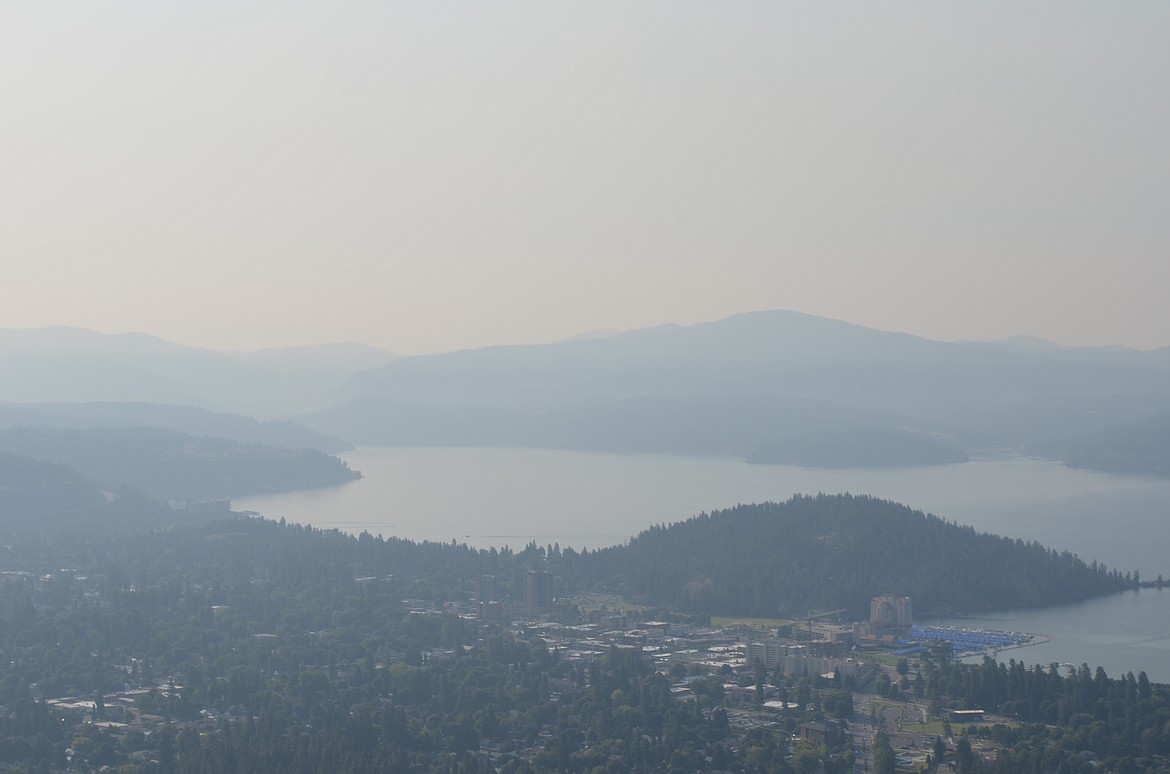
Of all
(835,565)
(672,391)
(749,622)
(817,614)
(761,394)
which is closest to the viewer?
(749,622)

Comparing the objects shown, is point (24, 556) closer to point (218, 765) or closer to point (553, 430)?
point (218, 765)

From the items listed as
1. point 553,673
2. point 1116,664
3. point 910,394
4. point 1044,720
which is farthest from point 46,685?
point 910,394

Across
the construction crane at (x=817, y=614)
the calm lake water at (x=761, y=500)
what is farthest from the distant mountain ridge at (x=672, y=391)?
the construction crane at (x=817, y=614)

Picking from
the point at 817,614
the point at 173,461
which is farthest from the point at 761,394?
the point at 817,614

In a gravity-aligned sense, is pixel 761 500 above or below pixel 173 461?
below

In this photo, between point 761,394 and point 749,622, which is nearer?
→ point 749,622

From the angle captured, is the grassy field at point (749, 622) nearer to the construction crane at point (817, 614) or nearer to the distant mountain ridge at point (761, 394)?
the construction crane at point (817, 614)

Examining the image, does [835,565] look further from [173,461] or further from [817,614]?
[173,461]
